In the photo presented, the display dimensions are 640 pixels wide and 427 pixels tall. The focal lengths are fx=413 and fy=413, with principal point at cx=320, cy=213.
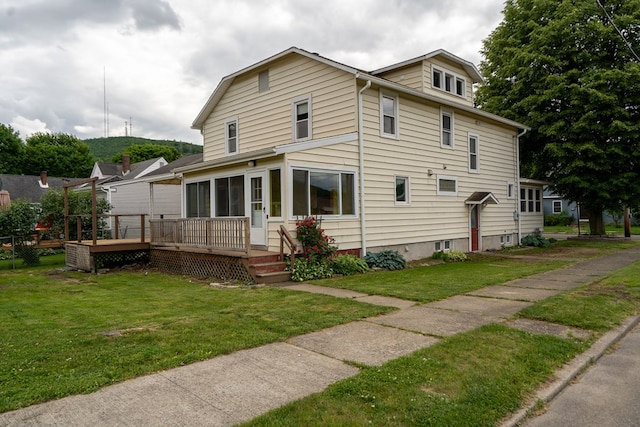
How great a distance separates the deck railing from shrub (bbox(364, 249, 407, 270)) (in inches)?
152

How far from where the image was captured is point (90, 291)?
30.8ft

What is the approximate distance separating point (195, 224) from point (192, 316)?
19.8 ft

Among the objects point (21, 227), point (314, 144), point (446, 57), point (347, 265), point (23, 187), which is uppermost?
point (446, 57)

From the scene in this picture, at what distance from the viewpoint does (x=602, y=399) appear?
3.54m

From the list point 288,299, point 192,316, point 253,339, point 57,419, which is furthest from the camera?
point 288,299

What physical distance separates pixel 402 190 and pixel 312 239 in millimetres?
4543

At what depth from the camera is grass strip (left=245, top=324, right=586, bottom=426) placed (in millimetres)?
3006

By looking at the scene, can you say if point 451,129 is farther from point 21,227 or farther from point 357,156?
point 21,227

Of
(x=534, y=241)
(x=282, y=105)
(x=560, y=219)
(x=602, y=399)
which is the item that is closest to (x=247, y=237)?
(x=282, y=105)

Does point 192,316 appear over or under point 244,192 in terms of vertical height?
under

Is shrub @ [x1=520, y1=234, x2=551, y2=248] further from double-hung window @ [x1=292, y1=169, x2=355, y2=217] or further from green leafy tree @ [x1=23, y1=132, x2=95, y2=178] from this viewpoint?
green leafy tree @ [x1=23, y1=132, x2=95, y2=178]

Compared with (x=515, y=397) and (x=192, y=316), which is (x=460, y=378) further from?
(x=192, y=316)

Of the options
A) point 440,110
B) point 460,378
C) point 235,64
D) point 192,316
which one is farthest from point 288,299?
point 235,64

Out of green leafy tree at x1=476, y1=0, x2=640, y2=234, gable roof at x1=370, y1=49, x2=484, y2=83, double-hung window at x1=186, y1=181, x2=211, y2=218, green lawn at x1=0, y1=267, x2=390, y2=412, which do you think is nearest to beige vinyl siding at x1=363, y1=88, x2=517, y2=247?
gable roof at x1=370, y1=49, x2=484, y2=83
